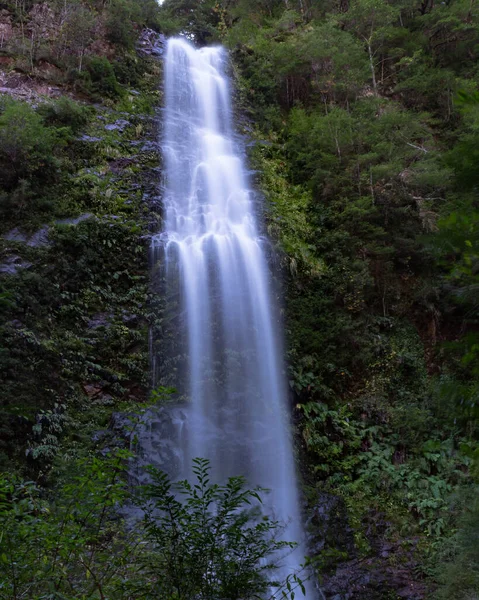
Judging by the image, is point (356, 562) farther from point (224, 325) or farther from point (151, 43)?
point (151, 43)

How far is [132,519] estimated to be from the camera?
6270 mm

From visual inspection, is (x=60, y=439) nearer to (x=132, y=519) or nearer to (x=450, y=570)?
(x=132, y=519)

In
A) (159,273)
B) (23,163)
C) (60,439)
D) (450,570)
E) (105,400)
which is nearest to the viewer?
(450,570)

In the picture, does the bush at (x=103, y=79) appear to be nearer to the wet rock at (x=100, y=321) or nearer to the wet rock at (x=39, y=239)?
the wet rock at (x=39, y=239)

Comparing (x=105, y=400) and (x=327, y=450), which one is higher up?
(x=105, y=400)

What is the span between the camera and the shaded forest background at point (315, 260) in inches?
293

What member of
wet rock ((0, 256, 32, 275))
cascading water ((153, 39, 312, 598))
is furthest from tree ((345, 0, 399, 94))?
wet rock ((0, 256, 32, 275))

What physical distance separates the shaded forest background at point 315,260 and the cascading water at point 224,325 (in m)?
0.53

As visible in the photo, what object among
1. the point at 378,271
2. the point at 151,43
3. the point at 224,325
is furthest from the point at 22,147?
the point at 151,43

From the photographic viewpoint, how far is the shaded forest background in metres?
7.45

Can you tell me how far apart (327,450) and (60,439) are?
5.04m

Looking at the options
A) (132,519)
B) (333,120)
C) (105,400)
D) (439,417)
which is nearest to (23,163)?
(105,400)

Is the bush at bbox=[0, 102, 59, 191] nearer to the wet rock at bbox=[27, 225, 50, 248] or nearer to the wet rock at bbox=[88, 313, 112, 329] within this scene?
the wet rock at bbox=[27, 225, 50, 248]

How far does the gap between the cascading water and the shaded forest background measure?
0.53 meters
